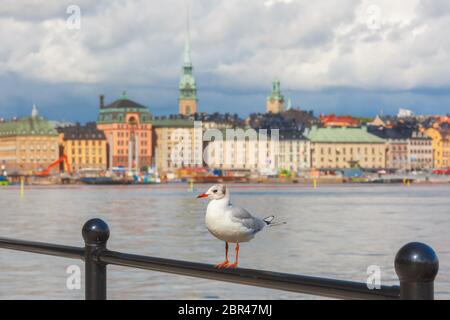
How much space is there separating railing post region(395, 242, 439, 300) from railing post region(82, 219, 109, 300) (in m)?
1.22

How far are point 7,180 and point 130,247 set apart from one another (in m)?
106

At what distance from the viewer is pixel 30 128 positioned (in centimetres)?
13488

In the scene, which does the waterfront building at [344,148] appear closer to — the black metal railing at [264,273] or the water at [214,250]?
the water at [214,250]

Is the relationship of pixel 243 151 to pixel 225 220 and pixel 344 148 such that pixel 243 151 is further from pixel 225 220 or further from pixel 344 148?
pixel 225 220

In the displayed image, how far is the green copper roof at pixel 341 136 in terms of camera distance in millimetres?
143250

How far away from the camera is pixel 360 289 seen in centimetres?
231

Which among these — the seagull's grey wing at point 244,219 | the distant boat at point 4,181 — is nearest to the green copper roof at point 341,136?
the distant boat at point 4,181

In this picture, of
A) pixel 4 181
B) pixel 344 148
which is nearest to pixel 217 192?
pixel 4 181

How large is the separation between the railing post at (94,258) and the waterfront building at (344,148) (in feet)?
456

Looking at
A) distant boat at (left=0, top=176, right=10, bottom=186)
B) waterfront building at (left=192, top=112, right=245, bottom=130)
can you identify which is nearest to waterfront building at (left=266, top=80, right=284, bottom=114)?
waterfront building at (left=192, top=112, right=245, bottom=130)

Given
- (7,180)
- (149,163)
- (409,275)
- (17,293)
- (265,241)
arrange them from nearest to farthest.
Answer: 1. (409,275)
2. (17,293)
3. (265,241)
4. (7,180)
5. (149,163)
